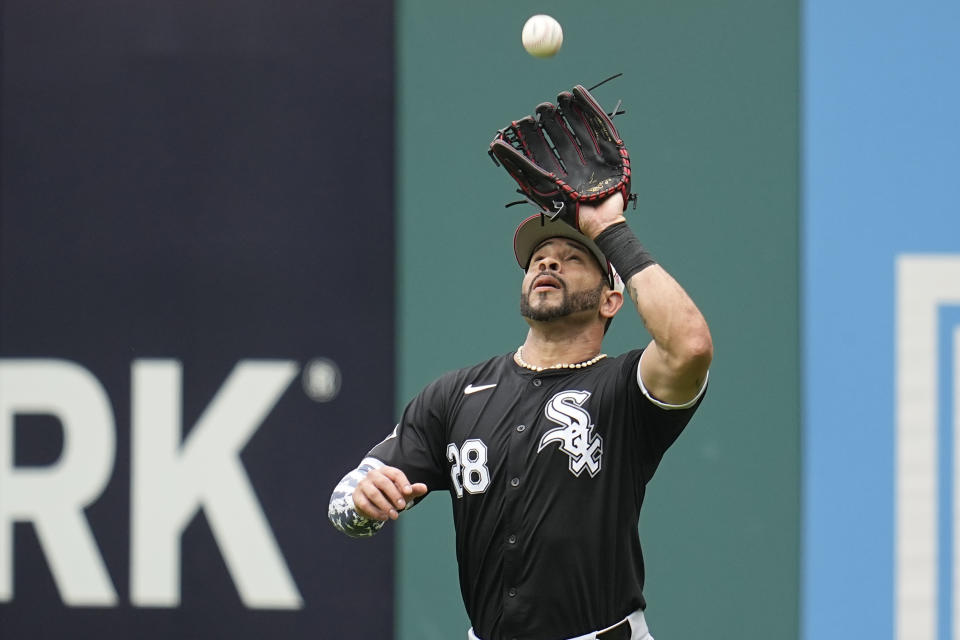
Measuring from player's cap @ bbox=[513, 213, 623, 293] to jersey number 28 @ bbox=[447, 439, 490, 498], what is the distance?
0.57m

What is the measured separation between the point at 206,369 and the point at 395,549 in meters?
1.03

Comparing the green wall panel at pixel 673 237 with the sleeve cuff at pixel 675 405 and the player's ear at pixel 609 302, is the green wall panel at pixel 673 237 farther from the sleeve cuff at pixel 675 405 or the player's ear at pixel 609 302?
the sleeve cuff at pixel 675 405

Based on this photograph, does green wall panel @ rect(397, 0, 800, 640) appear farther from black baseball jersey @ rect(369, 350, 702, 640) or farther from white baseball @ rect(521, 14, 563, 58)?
black baseball jersey @ rect(369, 350, 702, 640)

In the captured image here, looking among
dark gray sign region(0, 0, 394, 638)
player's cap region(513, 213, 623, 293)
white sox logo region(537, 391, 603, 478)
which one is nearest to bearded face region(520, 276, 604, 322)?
player's cap region(513, 213, 623, 293)

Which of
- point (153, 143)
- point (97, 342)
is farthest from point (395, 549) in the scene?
point (153, 143)

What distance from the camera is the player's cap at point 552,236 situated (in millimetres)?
3391

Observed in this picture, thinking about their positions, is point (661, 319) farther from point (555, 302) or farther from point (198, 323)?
point (198, 323)

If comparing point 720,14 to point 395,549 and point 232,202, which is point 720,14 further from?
point 395,549

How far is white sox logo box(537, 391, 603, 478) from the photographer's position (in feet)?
10.4

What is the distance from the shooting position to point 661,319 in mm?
2955

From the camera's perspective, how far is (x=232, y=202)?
5.18 metres

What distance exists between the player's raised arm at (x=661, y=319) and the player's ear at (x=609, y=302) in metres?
0.30

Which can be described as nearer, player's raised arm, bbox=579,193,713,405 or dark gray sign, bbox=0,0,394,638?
player's raised arm, bbox=579,193,713,405

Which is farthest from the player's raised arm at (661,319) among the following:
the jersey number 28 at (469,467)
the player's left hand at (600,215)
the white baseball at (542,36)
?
the white baseball at (542,36)
